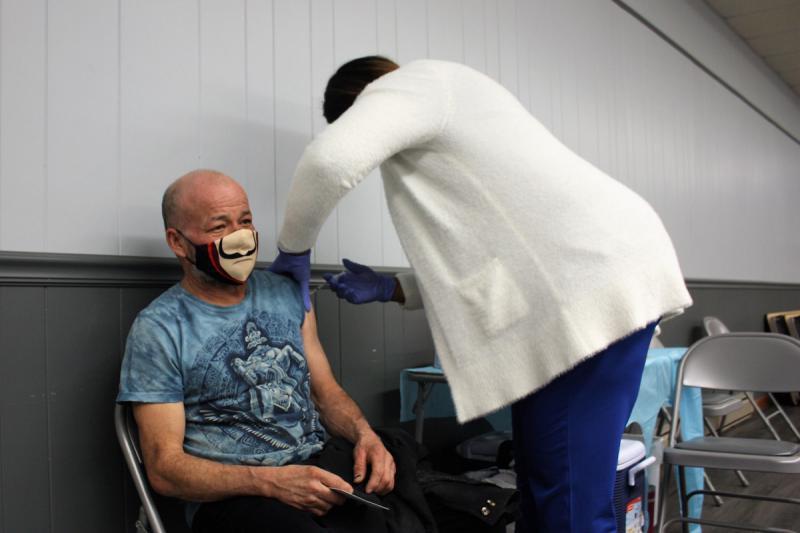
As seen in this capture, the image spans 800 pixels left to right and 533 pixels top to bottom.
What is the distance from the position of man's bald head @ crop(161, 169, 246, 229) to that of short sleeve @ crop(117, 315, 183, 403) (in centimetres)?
24

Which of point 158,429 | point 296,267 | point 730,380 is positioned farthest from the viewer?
point 730,380

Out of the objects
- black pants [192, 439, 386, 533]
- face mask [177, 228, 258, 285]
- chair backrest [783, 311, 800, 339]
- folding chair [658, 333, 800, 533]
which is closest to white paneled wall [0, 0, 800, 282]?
face mask [177, 228, 258, 285]

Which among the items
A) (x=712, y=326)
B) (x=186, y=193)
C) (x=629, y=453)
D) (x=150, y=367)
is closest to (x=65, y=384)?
(x=150, y=367)

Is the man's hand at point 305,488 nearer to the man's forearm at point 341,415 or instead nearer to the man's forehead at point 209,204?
the man's forearm at point 341,415

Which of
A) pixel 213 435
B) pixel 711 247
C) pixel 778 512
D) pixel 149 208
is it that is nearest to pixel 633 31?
pixel 711 247

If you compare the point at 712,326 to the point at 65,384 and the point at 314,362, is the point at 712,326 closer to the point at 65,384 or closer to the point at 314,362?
the point at 314,362

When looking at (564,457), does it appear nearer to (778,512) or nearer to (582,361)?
(582,361)

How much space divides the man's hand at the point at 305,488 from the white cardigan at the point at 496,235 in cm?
26

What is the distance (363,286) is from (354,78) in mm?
467

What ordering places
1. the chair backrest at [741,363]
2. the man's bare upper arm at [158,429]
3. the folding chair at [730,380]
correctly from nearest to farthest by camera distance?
the man's bare upper arm at [158,429]
the folding chair at [730,380]
the chair backrest at [741,363]

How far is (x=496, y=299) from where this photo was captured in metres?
1.29

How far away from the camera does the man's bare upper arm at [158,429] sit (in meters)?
1.36

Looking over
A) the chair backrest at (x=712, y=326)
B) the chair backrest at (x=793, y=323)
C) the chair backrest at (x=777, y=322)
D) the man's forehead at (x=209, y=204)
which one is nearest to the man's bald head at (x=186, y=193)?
the man's forehead at (x=209, y=204)

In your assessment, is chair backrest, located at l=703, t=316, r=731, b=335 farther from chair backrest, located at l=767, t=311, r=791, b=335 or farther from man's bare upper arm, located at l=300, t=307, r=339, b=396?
man's bare upper arm, located at l=300, t=307, r=339, b=396
